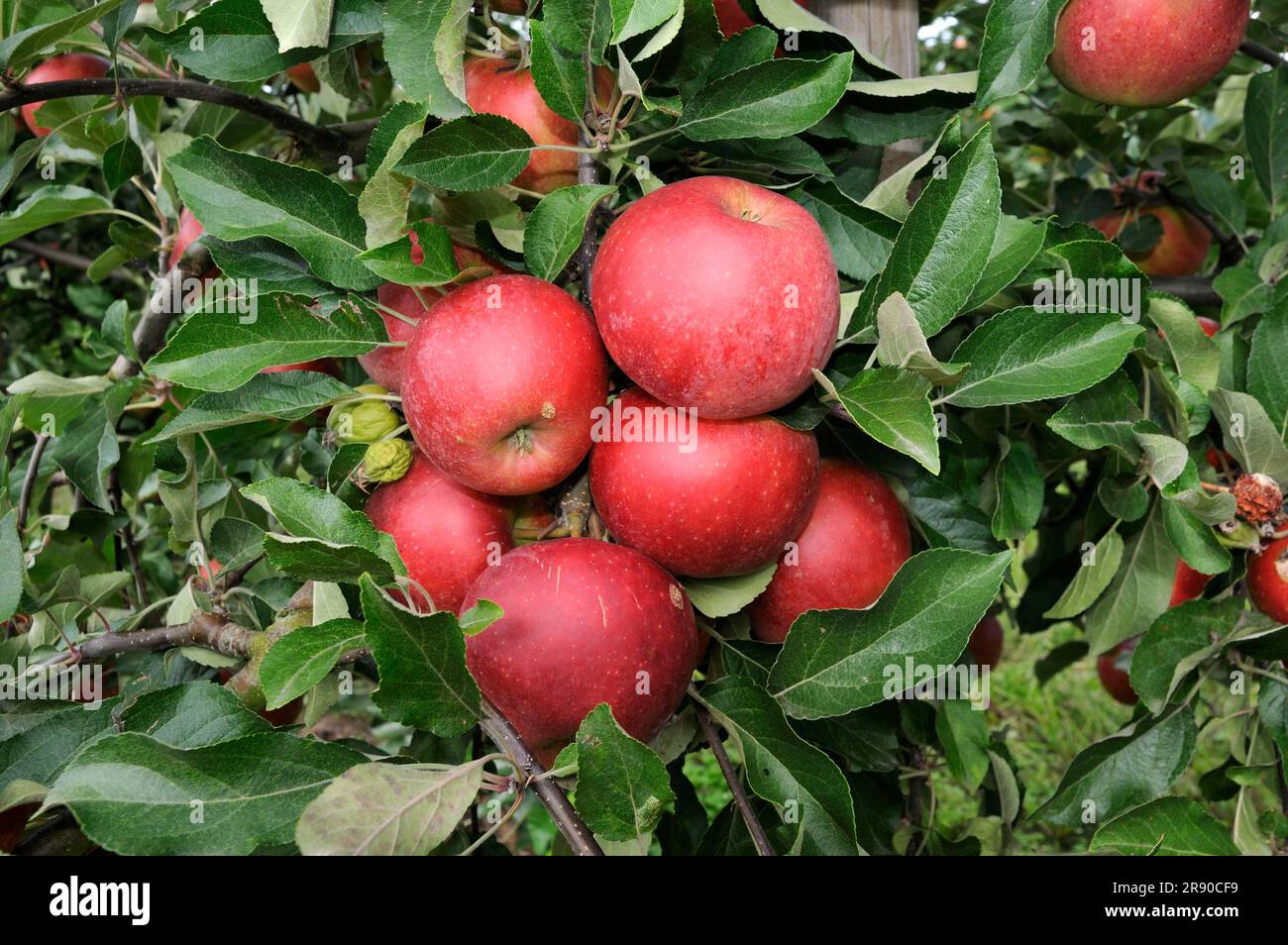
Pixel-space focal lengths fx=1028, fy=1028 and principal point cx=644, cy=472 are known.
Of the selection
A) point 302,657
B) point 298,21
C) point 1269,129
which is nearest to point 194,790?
point 302,657

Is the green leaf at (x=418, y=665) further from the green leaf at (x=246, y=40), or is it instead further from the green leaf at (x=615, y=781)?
the green leaf at (x=246, y=40)

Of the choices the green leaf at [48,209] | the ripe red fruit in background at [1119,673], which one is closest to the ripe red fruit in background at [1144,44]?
the ripe red fruit in background at [1119,673]

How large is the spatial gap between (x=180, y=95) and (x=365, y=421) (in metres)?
0.50

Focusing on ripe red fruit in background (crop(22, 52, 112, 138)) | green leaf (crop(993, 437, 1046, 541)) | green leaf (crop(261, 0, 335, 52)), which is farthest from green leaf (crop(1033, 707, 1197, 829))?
ripe red fruit in background (crop(22, 52, 112, 138))

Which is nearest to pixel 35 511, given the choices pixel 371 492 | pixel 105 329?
pixel 105 329

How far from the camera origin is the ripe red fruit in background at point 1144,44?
1246 mm

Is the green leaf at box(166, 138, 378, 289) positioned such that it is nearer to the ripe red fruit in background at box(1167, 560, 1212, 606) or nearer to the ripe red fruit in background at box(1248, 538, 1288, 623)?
the ripe red fruit in background at box(1248, 538, 1288, 623)

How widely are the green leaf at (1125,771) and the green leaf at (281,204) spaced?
102 cm

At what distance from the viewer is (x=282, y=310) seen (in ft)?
3.37

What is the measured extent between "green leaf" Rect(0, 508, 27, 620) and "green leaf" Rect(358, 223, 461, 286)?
1.67 ft

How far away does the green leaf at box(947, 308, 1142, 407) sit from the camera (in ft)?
3.18
